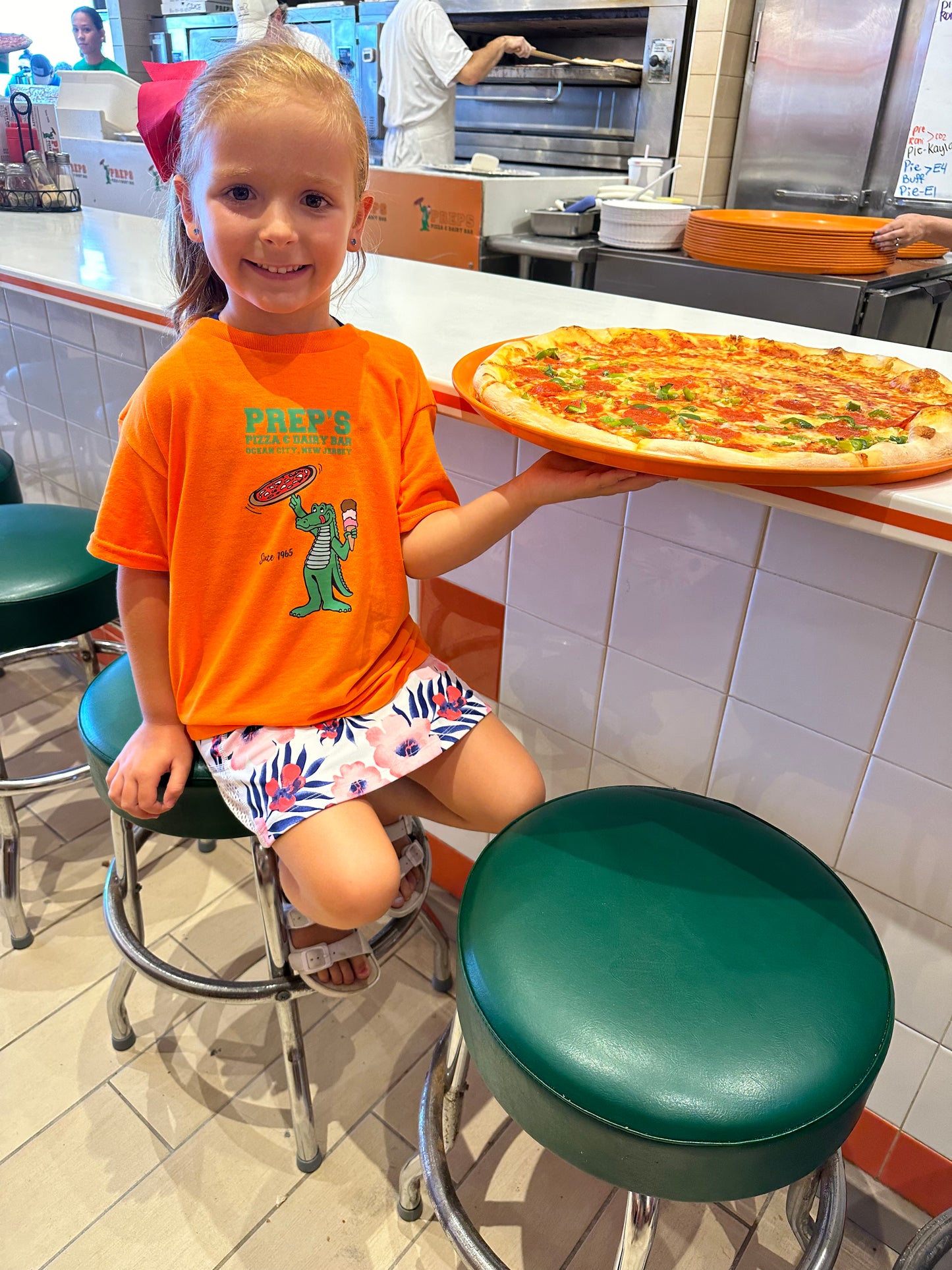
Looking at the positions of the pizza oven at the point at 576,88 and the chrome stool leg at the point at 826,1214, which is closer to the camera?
the chrome stool leg at the point at 826,1214

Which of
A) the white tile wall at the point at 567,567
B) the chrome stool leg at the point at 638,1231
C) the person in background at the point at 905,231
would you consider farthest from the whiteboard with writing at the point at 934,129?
the chrome stool leg at the point at 638,1231

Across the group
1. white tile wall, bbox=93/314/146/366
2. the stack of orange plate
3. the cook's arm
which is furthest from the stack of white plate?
white tile wall, bbox=93/314/146/366

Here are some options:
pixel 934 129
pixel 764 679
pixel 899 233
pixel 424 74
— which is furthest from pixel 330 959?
pixel 934 129

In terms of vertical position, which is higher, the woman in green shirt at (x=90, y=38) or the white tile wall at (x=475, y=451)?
the woman in green shirt at (x=90, y=38)

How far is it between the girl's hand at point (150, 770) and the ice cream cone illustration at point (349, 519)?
32cm

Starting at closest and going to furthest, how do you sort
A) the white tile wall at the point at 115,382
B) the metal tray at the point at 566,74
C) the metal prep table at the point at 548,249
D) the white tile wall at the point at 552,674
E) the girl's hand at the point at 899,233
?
1. the white tile wall at the point at 552,674
2. the white tile wall at the point at 115,382
3. the girl's hand at the point at 899,233
4. the metal prep table at the point at 548,249
5. the metal tray at the point at 566,74

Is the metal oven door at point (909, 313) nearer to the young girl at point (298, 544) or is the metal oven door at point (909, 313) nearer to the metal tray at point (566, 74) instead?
the young girl at point (298, 544)

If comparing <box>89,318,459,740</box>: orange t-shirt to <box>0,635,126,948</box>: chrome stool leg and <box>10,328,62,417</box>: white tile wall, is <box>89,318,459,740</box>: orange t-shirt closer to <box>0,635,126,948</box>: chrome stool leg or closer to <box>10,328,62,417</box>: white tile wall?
<box>0,635,126,948</box>: chrome stool leg

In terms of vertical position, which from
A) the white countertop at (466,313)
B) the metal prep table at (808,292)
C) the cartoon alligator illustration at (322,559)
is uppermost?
the white countertop at (466,313)

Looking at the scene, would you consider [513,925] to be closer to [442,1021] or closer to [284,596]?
[284,596]

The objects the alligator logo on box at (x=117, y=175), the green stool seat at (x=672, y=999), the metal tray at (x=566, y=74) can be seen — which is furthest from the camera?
the metal tray at (x=566, y=74)

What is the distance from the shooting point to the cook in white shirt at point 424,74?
3652mm

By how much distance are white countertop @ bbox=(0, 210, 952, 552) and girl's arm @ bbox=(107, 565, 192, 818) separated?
1.42 ft

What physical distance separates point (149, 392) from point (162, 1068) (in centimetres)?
111
